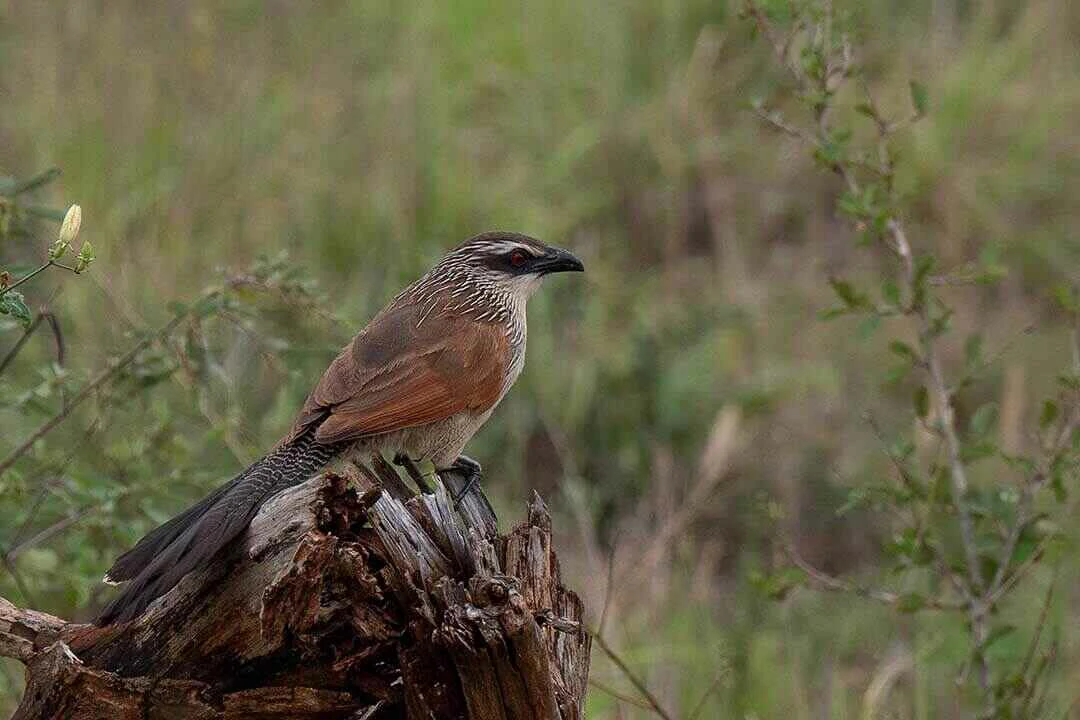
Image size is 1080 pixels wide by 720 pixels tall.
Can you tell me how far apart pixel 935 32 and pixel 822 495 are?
333cm

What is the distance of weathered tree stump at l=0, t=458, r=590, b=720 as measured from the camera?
9.61 ft

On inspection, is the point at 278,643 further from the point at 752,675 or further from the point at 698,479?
the point at 698,479

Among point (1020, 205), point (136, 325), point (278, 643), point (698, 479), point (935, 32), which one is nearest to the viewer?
point (278, 643)

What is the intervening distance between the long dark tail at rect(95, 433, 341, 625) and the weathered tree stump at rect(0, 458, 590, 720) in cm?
5

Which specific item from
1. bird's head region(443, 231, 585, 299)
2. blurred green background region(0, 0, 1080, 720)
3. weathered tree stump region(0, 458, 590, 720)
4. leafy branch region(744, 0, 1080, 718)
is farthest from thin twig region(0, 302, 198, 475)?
leafy branch region(744, 0, 1080, 718)

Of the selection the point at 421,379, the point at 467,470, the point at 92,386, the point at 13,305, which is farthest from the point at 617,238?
the point at 13,305

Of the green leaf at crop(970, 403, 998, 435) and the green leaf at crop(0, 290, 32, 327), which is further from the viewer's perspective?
the green leaf at crop(970, 403, 998, 435)

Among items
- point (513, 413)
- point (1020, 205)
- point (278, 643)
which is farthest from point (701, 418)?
point (278, 643)

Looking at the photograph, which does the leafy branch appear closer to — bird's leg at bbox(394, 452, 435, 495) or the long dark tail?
bird's leg at bbox(394, 452, 435, 495)

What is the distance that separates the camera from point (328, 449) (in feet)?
13.3

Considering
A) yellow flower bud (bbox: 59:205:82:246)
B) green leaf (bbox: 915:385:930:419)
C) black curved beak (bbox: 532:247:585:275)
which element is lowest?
green leaf (bbox: 915:385:930:419)

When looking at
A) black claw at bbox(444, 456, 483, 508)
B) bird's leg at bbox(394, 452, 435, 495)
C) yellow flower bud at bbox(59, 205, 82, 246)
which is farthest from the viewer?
bird's leg at bbox(394, 452, 435, 495)

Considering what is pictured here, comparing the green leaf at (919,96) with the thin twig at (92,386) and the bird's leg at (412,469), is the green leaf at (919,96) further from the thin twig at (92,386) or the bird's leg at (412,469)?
the thin twig at (92,386)

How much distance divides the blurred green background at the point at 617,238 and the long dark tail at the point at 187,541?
1.10 m
